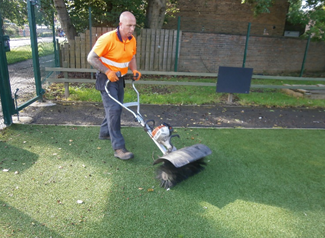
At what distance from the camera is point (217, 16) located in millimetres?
13828

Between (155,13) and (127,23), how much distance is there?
720cm

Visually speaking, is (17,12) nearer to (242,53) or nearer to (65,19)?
(65,19)

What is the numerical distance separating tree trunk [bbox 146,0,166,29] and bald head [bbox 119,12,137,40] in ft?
23.1

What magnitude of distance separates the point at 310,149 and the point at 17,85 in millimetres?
6363

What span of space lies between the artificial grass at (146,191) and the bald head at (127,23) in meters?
1.78

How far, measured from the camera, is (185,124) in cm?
566

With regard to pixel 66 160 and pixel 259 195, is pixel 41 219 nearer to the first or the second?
pixel 66 160

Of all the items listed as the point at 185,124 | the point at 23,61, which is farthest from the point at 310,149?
the point at 23,61

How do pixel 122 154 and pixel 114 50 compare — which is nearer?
pixel 114 50

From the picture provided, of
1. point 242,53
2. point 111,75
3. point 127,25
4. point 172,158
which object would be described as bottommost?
point 172,158

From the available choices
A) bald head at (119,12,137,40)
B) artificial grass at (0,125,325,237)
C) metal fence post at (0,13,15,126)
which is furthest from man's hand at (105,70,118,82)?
metal fence post at (0,13,15,126)

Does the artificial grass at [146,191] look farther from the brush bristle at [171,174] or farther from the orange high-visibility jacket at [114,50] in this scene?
the orange high-visibility jacket at [114,50]

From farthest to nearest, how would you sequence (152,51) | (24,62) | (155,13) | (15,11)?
(155,13) → (152,51) → (24,62) → (15,11)

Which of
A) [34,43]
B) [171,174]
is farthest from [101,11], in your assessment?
[171,174]
